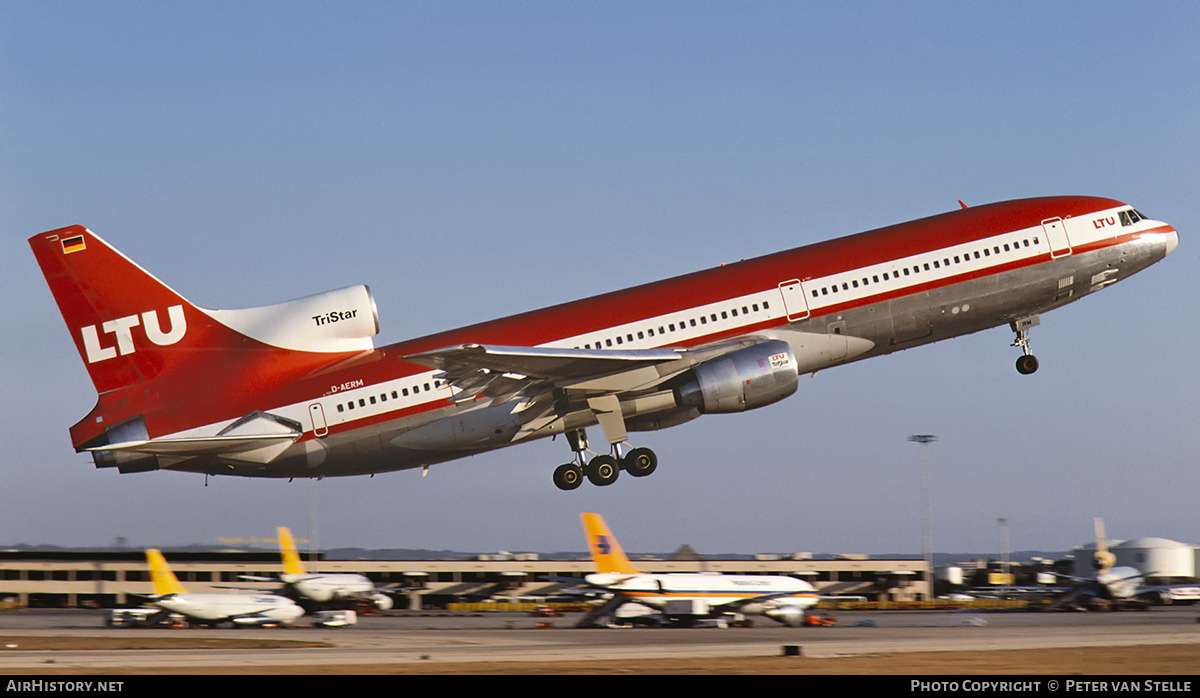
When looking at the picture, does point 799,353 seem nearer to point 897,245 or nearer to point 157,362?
point 897,245

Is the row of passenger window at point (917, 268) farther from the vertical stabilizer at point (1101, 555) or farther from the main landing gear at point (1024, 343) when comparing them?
the vertical stabilizer at point (1101, 555)

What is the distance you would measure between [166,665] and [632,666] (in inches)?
522

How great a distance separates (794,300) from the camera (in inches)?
1548

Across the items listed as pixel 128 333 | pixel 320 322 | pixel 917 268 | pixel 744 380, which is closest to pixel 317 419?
pixel 320 322

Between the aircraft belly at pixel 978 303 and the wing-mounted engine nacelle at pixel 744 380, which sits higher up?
the aircraft belly at pixel 978 303

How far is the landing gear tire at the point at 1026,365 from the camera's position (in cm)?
4278

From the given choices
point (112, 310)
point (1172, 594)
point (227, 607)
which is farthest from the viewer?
point (1172, 594)

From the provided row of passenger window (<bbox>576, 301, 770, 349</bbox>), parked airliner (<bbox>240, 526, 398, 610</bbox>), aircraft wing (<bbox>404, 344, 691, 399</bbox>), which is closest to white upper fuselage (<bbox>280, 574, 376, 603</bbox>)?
parked airliner (<bbox>240, 526, 398, 610</bbox>)

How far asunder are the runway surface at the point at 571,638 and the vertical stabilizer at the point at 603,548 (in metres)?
3.48

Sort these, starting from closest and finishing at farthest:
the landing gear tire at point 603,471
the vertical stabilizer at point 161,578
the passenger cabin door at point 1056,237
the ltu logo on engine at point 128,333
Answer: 1. the passenger cabin door at point 1056,237
2. the ltu logo on engine at point 128,333
3. the landing gear tire at point 603,471
4. the vertical stabilizer at point 161,578

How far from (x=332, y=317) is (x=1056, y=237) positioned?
77.8ft

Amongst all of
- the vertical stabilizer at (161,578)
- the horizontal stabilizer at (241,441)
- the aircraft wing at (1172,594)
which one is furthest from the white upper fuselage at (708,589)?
the horizontal stabilizer at (241,441)

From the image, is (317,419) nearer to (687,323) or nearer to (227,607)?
(687,323)

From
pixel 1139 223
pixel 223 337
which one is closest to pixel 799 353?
pixel 1139 223
